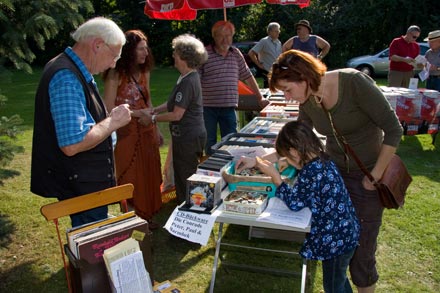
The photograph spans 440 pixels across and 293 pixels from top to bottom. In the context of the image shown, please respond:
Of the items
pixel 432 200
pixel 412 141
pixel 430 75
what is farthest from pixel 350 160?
pixel 430 75

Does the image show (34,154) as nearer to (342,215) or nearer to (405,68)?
(342,215)

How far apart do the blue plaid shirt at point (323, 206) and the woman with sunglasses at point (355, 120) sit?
0.23m

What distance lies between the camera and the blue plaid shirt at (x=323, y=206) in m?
1.96

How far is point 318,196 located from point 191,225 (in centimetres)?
64

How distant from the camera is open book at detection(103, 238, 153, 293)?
1.76 meters

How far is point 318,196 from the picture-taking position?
6.47 ft

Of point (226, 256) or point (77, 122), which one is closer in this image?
point (77, 122)

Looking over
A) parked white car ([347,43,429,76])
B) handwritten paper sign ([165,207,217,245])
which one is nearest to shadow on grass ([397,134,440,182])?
handwritten paper sign ([165,207,217,245])

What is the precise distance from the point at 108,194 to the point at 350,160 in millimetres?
1307

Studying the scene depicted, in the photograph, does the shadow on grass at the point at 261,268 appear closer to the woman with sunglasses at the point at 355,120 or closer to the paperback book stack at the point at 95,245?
the woman with sunglasses at the point at 355,120

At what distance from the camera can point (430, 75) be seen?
705cm

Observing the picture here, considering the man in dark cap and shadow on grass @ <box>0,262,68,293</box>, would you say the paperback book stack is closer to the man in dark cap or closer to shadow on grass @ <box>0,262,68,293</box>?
shadow on grass @ <box>0,262,68,293</box>

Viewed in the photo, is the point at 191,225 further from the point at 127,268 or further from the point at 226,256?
the point at 226,256

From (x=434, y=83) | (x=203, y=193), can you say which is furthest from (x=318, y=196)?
(x=434, y=83)
